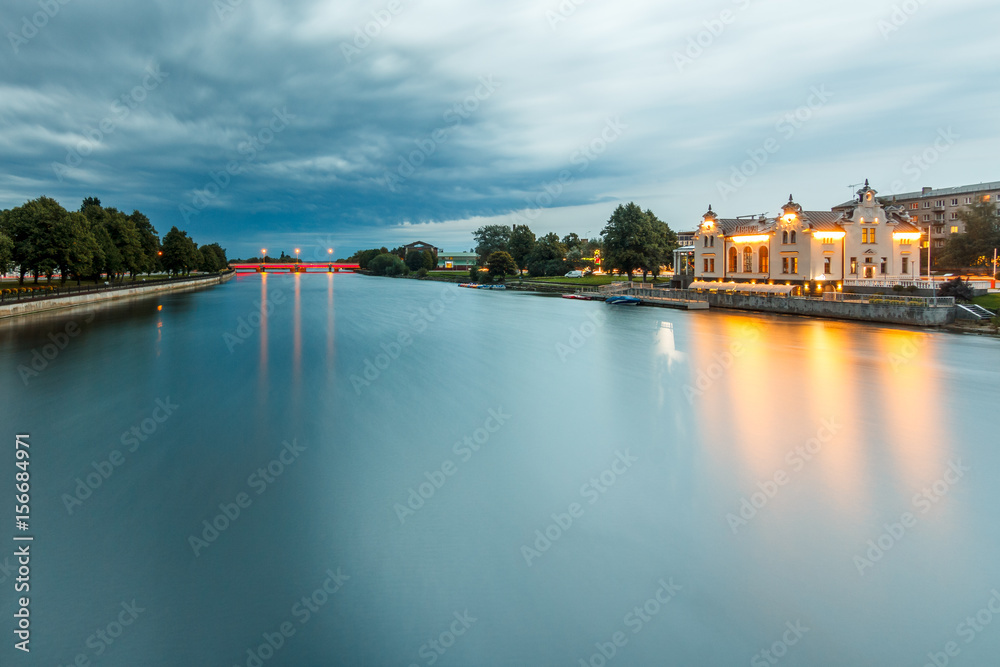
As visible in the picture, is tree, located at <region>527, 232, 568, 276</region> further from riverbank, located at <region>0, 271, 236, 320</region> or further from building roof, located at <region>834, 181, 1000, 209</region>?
riverbank, located at <region>0, 271, 236, 320</region>

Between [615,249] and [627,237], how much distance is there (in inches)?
76.1

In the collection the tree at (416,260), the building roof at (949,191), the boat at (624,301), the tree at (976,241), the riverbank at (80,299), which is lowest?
the boat at (624,301)

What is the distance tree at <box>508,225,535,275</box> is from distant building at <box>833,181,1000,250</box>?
45.1m

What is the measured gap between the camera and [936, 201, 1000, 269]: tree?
4766 cm

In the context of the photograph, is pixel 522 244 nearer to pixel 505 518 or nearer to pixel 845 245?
pixel 845 245

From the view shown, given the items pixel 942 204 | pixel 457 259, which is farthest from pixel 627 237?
pixel 457 259

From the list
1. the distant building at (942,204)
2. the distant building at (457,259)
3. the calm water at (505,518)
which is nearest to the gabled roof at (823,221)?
the calm water at (505,518)

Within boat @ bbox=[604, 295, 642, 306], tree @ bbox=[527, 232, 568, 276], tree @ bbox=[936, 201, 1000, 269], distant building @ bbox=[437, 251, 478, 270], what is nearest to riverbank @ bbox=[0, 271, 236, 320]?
boat @ bbox=[604, 295, 642, 306]

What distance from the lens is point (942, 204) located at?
71.2 meters

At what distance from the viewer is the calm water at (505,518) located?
534cm

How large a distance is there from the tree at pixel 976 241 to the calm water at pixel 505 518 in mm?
41109

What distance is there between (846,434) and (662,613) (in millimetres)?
8207

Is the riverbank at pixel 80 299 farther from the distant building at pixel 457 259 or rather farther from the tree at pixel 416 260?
the distant building at pixel 457 259

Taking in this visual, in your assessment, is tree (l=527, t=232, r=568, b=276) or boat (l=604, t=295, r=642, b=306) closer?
boat (l=604, t=295, r=642, b=306)
